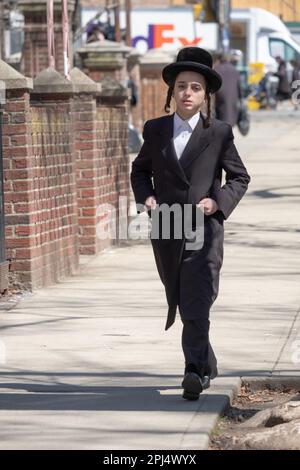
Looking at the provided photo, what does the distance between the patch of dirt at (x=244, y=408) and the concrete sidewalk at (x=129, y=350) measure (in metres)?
0.08

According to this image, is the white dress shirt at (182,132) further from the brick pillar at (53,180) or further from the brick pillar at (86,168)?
the brick pillar at (86,168)

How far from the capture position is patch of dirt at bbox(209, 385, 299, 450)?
6648 millimetres

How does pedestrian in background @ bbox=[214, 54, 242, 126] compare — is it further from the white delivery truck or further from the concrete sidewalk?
the white delivery truck

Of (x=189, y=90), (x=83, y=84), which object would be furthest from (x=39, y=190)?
(x=189, y=90)

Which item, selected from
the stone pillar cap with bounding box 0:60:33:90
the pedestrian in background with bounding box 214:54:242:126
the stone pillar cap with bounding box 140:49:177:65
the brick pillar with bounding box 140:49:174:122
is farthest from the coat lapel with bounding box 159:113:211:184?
the brick pillar with bounding box 140:49:174:122

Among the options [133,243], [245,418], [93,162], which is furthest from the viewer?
[133,243]

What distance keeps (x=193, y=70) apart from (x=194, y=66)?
0.04 m

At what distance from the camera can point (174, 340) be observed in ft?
30.0

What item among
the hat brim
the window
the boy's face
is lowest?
the window

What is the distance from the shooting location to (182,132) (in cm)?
738

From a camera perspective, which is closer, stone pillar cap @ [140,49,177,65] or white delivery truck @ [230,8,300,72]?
stone pillar cap @ [140,49,177,65]
